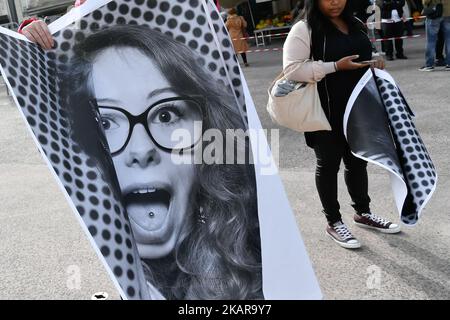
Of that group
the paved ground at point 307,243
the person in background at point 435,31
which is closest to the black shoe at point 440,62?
the person in background at point 435,31

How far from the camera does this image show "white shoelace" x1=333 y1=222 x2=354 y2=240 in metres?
3.36

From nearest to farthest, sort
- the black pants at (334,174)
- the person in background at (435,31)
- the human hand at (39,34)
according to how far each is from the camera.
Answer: the human hand at (39,34) < the black pants at (334,174) < the person in background at (435,31)

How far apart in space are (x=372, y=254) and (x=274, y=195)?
138 cm

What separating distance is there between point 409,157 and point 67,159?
1.81 meters

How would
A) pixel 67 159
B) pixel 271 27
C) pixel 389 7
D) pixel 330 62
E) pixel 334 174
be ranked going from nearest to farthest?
pixel 67 159 < pixel 330 62 < pixel 334 174 < pixel 389 7 < pixel 271 27

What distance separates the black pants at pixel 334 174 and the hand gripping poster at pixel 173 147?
1155 mm

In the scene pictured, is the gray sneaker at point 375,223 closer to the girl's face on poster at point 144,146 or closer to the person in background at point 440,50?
the girl's face on poster at point 144,146

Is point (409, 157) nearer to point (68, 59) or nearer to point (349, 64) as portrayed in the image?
point (349, 64)

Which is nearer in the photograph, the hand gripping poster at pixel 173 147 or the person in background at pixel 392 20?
the hand gripping poster at pixel 173 147

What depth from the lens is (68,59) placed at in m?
2.13

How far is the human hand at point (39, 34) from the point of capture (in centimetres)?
208

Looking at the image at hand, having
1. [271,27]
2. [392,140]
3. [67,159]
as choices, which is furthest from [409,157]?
[271,27]

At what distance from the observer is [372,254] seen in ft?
10.7
